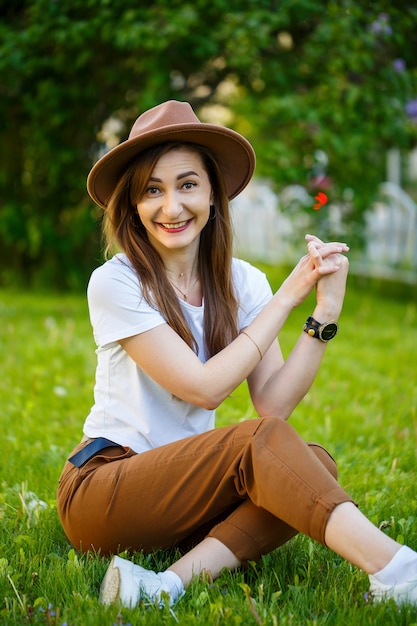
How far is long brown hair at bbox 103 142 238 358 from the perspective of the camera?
2.54 meters

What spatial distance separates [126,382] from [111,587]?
0.63 meters

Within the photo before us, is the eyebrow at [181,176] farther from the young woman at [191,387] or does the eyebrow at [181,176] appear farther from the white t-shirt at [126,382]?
the white t-shirt at [126,382]

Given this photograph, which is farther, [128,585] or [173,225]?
[173,225]

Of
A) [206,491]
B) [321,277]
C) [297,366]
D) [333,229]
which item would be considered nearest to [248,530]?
[206,491]

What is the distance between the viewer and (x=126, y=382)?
8.38ft

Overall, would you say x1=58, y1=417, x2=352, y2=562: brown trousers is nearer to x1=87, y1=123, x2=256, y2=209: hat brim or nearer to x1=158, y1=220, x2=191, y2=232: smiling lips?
x1=158, y1=220, x2=191, y2=232: smiling lips

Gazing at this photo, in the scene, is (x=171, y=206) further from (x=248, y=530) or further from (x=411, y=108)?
(x=411, y=108)

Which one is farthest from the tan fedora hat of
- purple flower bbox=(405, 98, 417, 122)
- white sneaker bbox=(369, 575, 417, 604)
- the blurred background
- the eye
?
purple flower bbox=(405, 98, 417, 122)

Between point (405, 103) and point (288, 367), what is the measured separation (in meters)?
4.74

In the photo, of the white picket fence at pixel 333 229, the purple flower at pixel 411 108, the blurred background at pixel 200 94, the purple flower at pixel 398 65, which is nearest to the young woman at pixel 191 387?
the white picket fence at pixel 333 229

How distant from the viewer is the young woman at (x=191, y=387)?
85.5 inches

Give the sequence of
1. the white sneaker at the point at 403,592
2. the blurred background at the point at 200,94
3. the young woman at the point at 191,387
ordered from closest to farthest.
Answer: the white sneaker at the point at 403,592
the young woman at the point at 191,387
the blurred background at the point at 200,94

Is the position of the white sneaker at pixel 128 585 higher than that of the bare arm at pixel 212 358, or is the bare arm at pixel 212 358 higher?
the bare arm at pixel 212 358

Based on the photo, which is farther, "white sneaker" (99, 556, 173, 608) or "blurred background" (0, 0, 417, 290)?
"blurred background" (0, 0, 417, 290)
